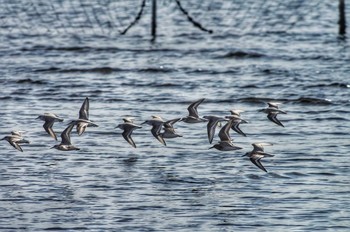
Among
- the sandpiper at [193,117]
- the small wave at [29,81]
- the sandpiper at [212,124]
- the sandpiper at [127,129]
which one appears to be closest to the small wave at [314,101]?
the sandpiper at [212,124]

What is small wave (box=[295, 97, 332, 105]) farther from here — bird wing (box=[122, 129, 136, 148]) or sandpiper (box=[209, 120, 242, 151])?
bird wing (box=[122, 129, 136, 148])

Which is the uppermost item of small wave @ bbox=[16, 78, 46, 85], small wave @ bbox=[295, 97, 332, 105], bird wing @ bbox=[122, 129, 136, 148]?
bird wing @ bbox=[122, 129, 136, 148]

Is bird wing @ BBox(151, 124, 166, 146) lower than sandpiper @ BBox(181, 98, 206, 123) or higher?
lower

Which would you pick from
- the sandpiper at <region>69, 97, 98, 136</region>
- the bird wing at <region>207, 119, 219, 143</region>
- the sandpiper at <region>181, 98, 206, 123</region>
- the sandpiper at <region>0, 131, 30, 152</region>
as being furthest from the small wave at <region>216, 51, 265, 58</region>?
the sandpiper at <region>0, 131, 30, 152</region>

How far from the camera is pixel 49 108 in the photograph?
32.6 meters

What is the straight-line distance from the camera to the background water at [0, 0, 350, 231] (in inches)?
858

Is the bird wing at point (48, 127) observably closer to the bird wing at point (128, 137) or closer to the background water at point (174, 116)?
the background water at point (174, 116)

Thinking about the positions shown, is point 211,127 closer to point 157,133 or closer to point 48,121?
point 157,133

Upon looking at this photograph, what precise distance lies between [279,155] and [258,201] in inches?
155

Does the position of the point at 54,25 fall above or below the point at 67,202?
below

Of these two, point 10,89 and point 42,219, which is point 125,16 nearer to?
point 10,89

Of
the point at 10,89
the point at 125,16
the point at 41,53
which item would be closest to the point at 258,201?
the point at 10,89

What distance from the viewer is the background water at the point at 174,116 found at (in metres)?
21.8

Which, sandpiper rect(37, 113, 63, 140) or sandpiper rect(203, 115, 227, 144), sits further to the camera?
sandpiper rect(37, 113, 63, 140)
